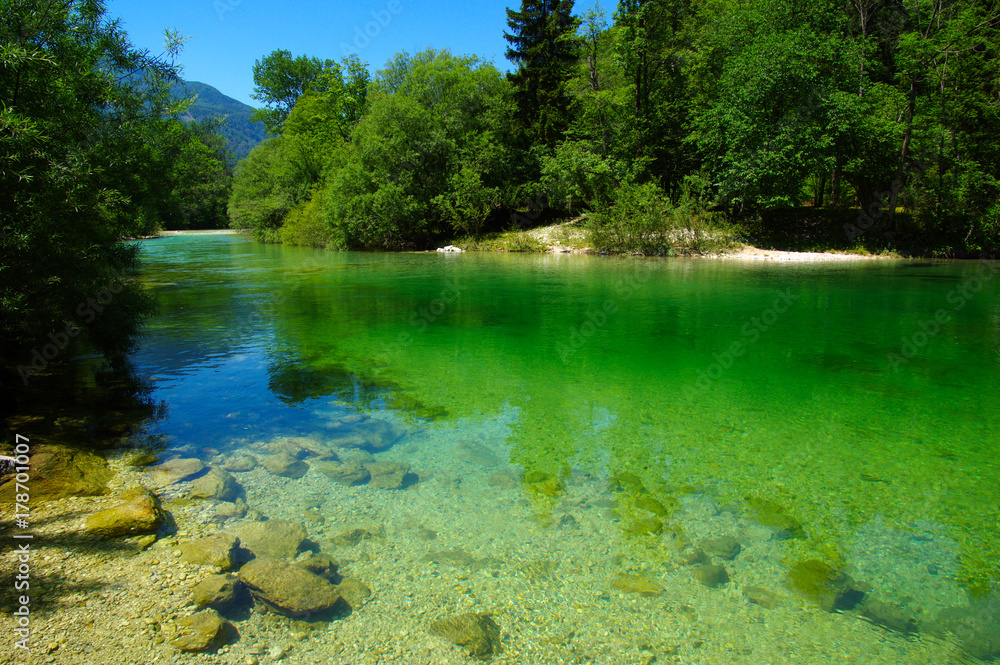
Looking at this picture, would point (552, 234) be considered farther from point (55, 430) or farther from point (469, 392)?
point (55, 430)

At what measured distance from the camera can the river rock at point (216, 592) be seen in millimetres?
3947

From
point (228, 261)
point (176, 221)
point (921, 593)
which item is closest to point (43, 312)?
point (921, 593)

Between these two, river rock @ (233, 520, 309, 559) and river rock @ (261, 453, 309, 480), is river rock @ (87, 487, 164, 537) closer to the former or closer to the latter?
river rock @ (233, 520, 309, 559)

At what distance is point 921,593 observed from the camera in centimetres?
420

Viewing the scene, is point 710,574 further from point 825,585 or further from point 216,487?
point 216,487

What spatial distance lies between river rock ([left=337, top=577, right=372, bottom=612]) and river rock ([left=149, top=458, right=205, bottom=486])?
279 cm

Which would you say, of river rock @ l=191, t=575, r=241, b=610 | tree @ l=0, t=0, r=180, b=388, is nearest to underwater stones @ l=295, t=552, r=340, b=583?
river rock @ l=191, t=575, r=241, b=610

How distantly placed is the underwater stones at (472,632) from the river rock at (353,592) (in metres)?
0.61

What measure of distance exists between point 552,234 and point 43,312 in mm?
35288

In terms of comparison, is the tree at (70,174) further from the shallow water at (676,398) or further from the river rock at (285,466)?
the river rock at (285,466)

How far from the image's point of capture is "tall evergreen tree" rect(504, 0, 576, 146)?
42.2 meters

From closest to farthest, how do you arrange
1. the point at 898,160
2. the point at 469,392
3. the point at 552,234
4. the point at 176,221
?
the point at 469,392 → the point at 898,160 → the point at 552,234 → the point at 176,221

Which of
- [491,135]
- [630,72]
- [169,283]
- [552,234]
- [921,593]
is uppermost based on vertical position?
[630,72]

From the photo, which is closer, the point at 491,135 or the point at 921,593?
the point at 921,593
